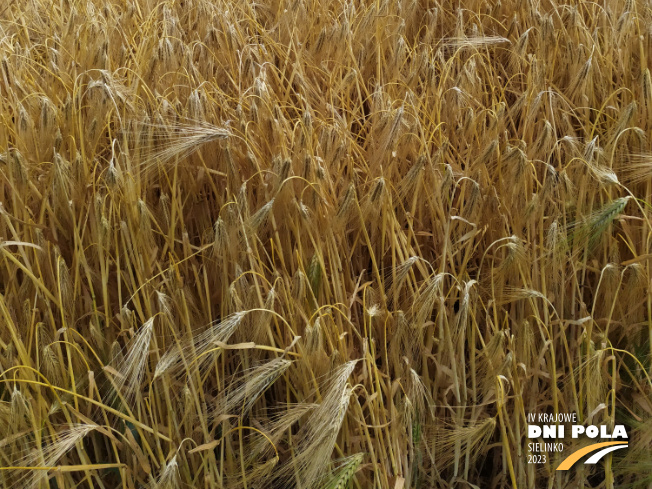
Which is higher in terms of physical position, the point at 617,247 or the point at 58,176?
the point at 58,176

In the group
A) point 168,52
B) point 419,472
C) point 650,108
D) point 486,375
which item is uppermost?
point 168,52

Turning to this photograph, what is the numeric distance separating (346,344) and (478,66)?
0.69m

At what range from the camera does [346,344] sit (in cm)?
86

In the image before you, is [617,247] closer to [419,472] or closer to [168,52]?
[419,472]

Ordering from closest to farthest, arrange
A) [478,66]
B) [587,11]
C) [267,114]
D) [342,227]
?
[342,227]
[267,114]
[478,66]
[587,11]

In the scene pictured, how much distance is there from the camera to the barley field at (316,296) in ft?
2.60

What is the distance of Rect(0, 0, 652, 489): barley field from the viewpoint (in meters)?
0.79

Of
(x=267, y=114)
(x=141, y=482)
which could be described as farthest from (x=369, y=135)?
(x=141, y=482)

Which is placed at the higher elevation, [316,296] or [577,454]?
[316,296]

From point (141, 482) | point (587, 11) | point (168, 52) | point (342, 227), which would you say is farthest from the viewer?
point (587, 11)

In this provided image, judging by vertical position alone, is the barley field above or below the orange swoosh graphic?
above

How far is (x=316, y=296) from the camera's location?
87 centimetres

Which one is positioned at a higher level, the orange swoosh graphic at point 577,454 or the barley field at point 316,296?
the barley field at point 316,296

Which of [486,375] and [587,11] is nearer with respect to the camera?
[486,375]
